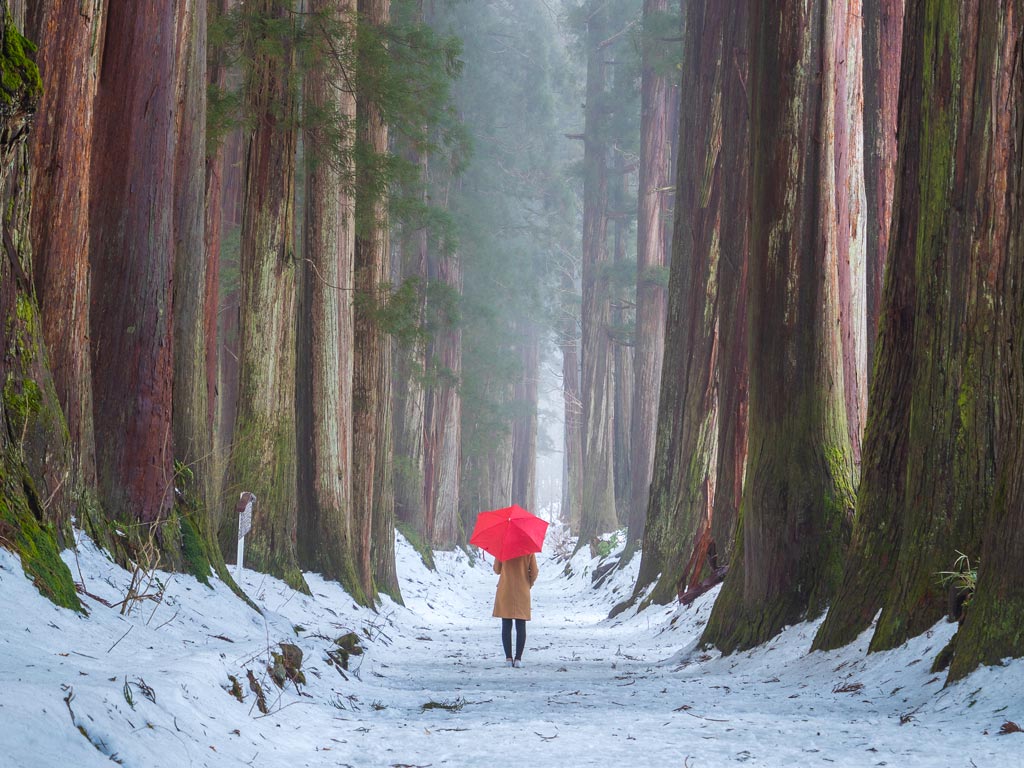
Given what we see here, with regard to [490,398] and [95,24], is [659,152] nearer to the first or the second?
[490,398]

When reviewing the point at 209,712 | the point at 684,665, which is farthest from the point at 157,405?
the point at 684,665

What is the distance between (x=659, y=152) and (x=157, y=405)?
1988 centimetres

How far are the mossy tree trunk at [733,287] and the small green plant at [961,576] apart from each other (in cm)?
516

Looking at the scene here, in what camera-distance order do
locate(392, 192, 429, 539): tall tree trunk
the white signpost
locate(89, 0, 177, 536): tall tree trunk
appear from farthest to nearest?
locate(392, 192, 429, 539): tall tree trunk → the white signpost → locate(89, 0, 177, 536): tall tree trunk

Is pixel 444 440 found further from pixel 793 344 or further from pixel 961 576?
pixel 961 576

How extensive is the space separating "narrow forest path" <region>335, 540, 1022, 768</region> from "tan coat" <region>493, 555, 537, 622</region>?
18.8 inches

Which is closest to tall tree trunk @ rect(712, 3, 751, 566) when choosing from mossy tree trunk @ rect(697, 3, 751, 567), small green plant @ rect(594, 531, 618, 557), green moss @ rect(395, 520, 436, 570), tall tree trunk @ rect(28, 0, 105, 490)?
mossy tree trunk @ rect(697, 3, 751, 567)

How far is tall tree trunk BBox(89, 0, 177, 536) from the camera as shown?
20.8 feet

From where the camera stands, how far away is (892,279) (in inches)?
249

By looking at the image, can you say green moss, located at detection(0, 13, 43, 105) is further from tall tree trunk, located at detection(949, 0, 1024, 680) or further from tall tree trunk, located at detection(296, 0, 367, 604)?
tall tree trunk, located at detection(296, 0, 367, 604)

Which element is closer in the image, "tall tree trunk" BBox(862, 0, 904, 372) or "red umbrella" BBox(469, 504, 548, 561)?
"red umbrella" BBox(469, 504, 548, 561)

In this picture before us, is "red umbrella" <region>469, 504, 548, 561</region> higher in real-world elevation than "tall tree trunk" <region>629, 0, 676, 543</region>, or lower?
lower

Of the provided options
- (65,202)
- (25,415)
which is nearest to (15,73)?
(25,415)

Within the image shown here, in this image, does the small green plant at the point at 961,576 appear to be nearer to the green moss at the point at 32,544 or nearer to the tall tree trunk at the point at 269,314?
the green moss at the point at 32,544
